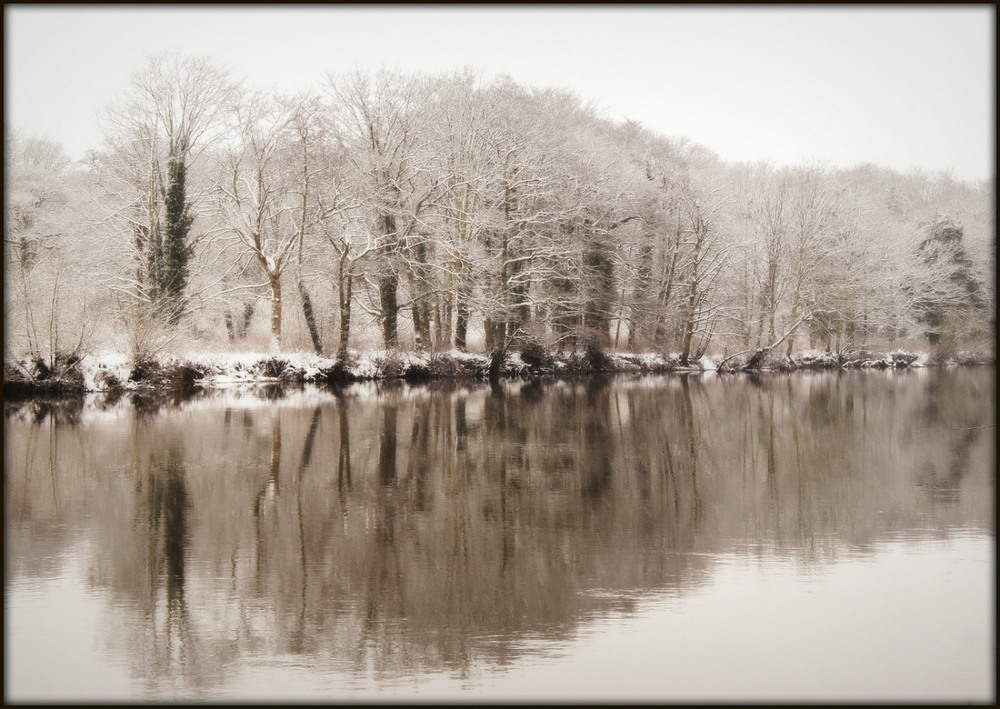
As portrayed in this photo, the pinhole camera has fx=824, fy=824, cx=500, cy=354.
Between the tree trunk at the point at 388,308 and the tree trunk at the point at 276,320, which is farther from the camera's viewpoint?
the tree trunk at the point at 388,308

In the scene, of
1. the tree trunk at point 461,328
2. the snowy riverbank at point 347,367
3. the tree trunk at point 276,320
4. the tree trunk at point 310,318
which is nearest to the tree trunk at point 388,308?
the snowy riverbank at point 347,367

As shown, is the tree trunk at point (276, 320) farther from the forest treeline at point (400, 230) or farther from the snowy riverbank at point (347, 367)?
the snowy riverbank at point (347, 367)

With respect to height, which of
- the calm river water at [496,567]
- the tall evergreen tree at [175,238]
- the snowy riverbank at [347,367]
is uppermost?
the tall evergreen tree at [175,238]

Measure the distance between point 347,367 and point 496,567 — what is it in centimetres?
2493

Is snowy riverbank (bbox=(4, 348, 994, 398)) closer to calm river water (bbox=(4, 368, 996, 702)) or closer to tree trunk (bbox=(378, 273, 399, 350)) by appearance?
tree trunk (bbox=(378, 273, 399, 350))

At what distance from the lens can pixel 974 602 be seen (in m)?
7.40

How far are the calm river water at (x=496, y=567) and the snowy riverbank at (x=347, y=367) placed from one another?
30.1 ft

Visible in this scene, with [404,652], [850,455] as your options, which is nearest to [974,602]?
[404,652]

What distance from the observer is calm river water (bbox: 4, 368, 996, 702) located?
589cm

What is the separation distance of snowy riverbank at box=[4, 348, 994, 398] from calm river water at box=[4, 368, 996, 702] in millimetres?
9179

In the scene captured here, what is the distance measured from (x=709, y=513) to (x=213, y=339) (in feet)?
92.5

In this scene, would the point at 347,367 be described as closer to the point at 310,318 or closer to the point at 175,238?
the point at 310,318

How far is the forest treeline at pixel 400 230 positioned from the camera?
1289 inches

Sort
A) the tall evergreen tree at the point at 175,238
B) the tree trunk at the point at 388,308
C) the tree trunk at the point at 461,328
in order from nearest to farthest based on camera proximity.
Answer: the tall evergreen tree at the point at 175,238, the tree trunk at the point at 388,308, the tree trunk at the point at 461,328
